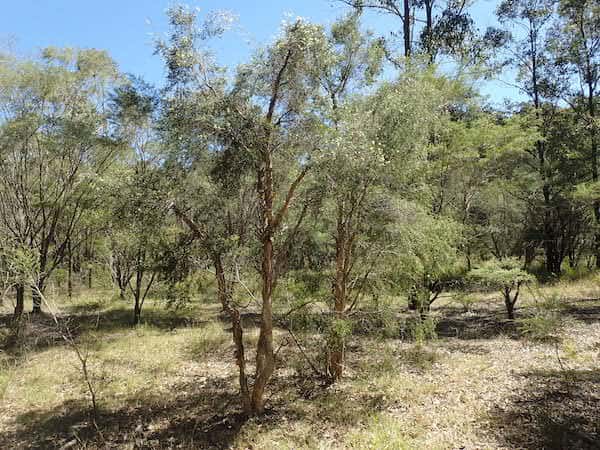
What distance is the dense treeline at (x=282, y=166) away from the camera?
18.2 feet

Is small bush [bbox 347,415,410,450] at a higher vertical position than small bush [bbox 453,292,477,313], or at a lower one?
lower

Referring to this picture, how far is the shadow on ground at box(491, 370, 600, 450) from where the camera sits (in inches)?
201

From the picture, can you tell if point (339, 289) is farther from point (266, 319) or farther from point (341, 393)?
point (341, 393)

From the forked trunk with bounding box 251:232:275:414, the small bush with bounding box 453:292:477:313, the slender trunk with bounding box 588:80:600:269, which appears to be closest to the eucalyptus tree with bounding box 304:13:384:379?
the forked trunk with bounding box 251:232:275:414

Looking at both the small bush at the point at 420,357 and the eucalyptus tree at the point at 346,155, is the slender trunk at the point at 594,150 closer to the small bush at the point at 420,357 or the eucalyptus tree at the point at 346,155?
the small bush at the point at 420,357

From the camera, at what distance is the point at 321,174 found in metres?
5.71

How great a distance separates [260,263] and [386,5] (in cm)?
1145

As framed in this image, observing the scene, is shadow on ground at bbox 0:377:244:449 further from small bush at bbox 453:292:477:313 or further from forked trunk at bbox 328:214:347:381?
small bush at bbox 453:292:477:313

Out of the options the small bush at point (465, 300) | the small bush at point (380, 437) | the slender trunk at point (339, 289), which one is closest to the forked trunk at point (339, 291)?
the slender trunk at point (339, 289)

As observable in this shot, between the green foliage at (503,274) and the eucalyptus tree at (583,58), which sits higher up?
the eucalyptus tree at (583,58)

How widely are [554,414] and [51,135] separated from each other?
13.3 m

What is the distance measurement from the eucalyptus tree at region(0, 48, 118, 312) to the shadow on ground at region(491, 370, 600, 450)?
1039 cm

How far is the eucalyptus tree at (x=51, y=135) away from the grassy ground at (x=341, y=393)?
3.35 metres

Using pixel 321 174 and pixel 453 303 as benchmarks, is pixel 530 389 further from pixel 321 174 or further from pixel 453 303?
pixel 453 303
